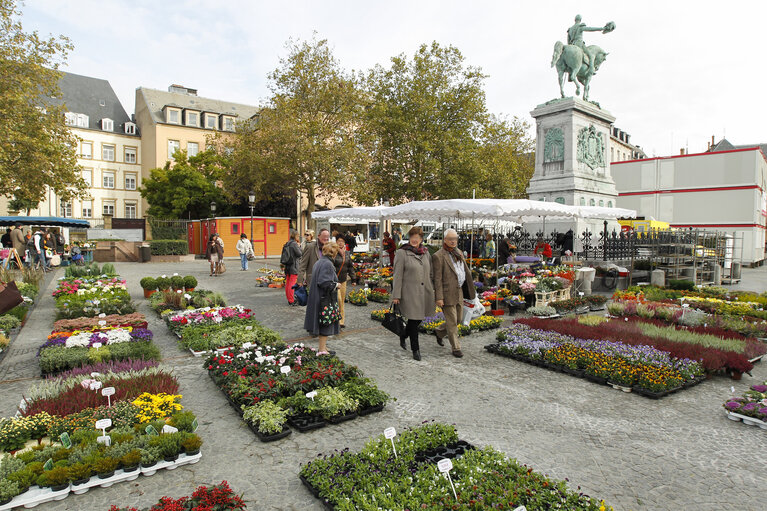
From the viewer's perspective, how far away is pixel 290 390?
217 inches

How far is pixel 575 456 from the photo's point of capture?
4.32 meters

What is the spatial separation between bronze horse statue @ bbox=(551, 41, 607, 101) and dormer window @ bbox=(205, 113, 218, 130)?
46.2m

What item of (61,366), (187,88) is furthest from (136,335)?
(187,88)

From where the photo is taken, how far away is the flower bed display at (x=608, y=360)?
603 centimetres

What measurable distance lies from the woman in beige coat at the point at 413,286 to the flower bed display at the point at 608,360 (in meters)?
1.46

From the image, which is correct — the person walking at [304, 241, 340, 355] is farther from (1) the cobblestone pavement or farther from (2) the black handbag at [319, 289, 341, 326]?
(1) the cobblestone pavement

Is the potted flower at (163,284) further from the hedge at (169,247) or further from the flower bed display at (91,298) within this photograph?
the hedge at (169,247)

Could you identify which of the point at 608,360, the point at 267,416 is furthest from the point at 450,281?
the point at 267,416

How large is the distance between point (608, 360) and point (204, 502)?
5.63 m

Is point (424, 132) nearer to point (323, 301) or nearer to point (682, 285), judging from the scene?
point (682, 285)

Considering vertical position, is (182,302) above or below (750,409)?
above

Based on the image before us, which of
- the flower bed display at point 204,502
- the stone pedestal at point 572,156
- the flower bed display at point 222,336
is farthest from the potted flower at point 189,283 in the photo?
the stone pedestal at point 572,156

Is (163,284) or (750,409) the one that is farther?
(163,284)

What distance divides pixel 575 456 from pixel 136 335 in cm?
699
